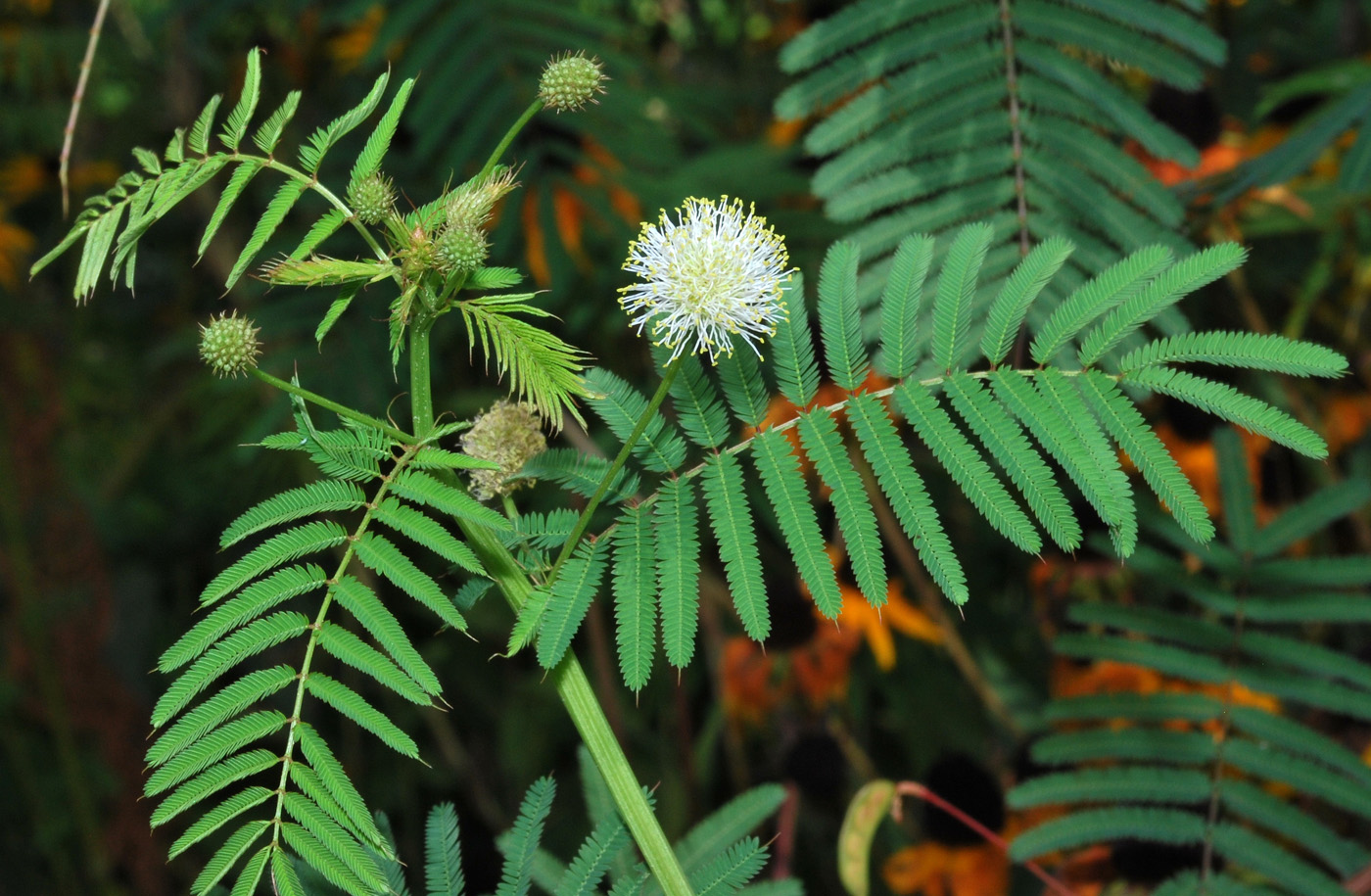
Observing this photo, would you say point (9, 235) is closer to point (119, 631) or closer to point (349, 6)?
point (119, 631)

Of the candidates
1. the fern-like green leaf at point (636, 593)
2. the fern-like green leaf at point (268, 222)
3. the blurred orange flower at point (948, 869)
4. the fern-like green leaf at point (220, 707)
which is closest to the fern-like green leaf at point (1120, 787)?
the blurred orange flower at point (948, 869)

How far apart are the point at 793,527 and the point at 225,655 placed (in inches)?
15.1

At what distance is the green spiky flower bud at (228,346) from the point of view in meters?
0.68

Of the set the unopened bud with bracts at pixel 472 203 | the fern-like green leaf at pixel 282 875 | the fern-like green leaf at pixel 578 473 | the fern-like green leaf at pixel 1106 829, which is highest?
the unopened bud with bracts at pixel 472 203

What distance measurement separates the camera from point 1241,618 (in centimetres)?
136

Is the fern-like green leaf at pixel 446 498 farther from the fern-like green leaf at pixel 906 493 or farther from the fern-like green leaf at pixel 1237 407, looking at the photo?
the fern-like green leaf at pixel 1237 407

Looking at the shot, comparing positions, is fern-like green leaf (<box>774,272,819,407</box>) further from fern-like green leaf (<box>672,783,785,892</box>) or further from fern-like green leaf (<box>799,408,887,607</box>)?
fern-like green leaf (<box>672,783,785,892</box>)

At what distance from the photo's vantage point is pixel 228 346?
2.24ft

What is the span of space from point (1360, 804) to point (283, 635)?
1.12 metres

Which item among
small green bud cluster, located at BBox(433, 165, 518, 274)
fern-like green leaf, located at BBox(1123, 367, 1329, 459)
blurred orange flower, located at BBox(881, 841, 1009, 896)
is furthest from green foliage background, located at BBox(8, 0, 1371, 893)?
small green bud cluster, located at BBox(433, 165, 518, 274)

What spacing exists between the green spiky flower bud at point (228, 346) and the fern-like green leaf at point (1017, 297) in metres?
0.53

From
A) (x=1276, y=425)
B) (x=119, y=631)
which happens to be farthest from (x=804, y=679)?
(x=119, y=631)

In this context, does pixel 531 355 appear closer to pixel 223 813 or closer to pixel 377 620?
pixel 377 620

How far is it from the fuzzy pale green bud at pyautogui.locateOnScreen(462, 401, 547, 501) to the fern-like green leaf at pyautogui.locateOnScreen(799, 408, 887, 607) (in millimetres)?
200
